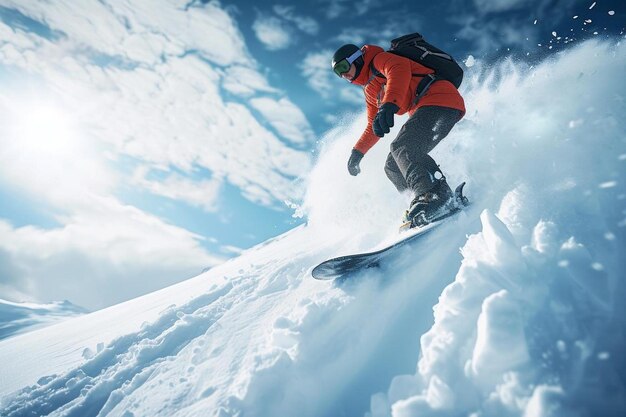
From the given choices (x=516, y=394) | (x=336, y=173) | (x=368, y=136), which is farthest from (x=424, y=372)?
(x=336, y=173)

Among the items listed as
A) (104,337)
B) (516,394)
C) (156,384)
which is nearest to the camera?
(516,394)

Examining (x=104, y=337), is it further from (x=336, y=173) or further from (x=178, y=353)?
(x=336, y=173)

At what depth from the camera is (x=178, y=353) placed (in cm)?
258

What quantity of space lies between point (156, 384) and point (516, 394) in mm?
2286

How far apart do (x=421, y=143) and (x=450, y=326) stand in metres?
2.27

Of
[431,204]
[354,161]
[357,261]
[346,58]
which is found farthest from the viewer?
[354,161]

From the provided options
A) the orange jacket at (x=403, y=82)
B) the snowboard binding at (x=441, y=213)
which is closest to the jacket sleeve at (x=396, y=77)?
the orange jacket at (x=403, y=82)

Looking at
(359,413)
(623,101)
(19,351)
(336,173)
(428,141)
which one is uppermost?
(336,173)

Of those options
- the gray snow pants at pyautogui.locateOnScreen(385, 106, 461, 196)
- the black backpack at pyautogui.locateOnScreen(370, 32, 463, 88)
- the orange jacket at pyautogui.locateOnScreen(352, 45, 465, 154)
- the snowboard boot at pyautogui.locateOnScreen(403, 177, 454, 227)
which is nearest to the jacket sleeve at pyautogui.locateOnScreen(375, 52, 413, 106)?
the orange jacket at pyautogui.locateOnScreen(352, 45, 465, 154)

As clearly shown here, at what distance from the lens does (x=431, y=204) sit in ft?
9.99

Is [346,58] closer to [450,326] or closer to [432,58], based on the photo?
[432,58]

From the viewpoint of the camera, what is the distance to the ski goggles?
3820mm

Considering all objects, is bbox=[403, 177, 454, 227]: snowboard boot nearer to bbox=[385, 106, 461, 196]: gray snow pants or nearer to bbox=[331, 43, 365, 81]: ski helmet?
bbox=[385, 106, 461, 196]: gray snow pants

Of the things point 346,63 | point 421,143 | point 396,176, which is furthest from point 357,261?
point 346,63
